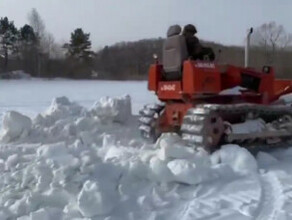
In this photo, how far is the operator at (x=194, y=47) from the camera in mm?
7023

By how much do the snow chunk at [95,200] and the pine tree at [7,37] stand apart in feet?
212

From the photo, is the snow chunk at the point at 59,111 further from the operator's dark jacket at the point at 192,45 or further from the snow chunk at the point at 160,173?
the snow chunk at the point at 160,173

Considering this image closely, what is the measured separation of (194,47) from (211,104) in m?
1.04

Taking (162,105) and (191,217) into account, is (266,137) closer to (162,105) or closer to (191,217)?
(162,105)

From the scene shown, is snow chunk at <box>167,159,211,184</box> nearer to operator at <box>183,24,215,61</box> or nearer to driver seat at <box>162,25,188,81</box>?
driver seat at <box>162,25,188,81</box>

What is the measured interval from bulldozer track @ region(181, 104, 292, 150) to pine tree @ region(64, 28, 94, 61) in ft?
197

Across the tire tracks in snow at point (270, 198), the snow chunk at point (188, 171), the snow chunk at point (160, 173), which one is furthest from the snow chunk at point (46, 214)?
the tire tracks in snow at point (270, 198)

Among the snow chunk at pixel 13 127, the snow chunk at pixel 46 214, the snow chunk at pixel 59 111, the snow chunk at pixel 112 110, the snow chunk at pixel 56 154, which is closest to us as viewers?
the snow chunk at pixel 46 214

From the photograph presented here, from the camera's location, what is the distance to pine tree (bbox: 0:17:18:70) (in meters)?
66.6

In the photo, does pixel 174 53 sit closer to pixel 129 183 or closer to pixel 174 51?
pixel 174 51

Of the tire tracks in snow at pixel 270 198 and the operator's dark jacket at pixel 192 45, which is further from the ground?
the operator's dark jacket at pixel 192 45

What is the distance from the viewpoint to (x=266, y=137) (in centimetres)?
681

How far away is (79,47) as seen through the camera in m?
66.6

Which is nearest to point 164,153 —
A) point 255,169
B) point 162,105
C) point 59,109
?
point 255,169
